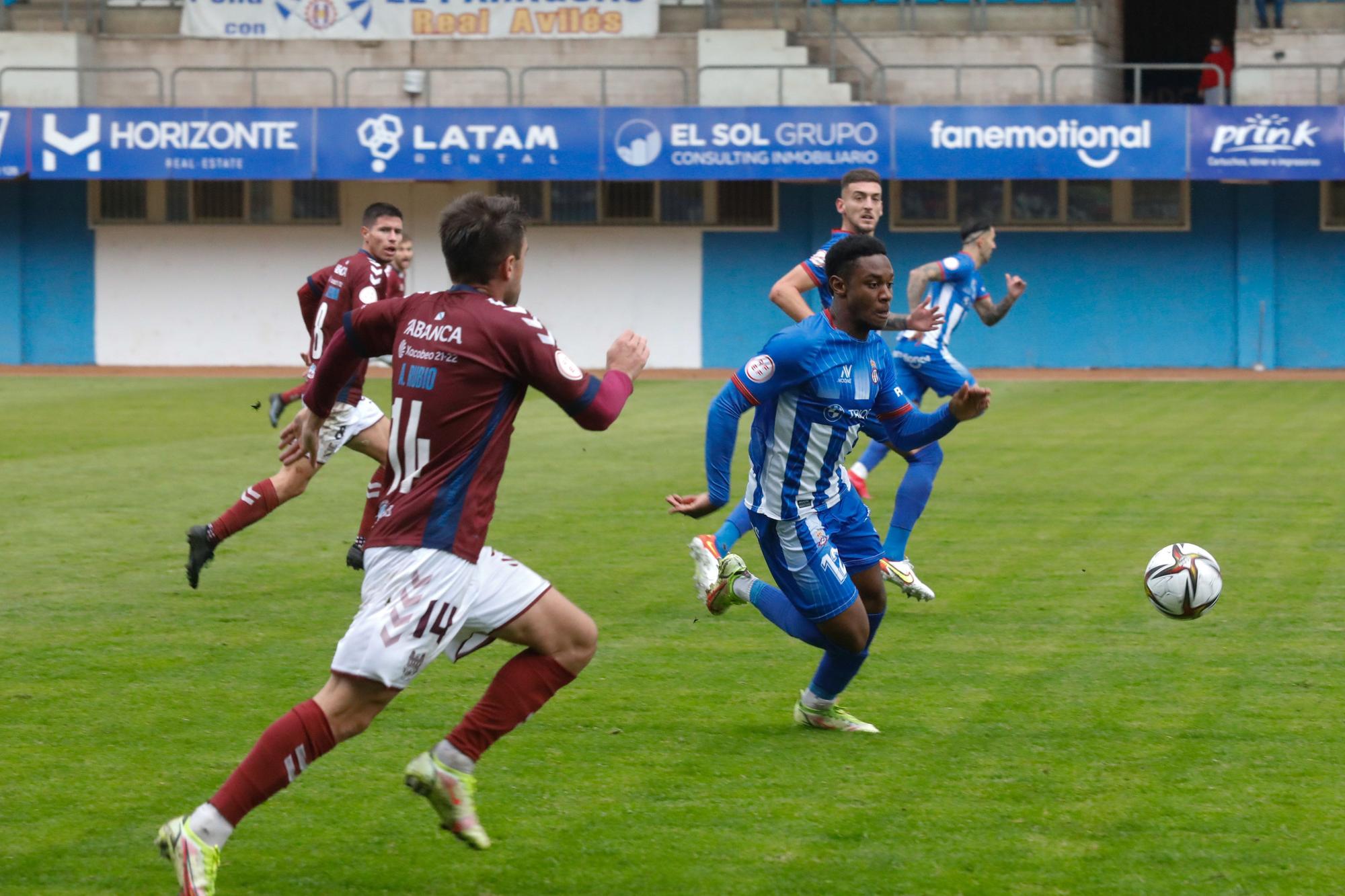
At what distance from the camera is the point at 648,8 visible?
32.1m

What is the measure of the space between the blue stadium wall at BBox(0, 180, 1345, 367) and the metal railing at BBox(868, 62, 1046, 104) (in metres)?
2.09

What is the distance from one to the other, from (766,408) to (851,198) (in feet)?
9.14

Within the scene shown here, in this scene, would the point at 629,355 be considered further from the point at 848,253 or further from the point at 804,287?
the point at 804,287

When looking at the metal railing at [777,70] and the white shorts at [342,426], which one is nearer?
the white shorts at [342,426]

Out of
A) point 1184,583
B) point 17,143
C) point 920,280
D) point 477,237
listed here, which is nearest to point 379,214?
point 920,280

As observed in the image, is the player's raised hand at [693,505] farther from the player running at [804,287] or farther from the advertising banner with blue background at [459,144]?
the advertising banner with blue background at [459,144]

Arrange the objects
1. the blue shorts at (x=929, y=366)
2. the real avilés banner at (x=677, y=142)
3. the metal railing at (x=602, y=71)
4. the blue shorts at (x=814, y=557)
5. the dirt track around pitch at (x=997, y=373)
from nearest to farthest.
A: 1. the blue shorts at (x=814, y=557)
2. the blue shorts at (x=929, y=366)
3. the real avilés banner at (x=677, y=142)
4. the dirt track around pitch at (x=997, y=373)
5. the metal railing at (x=602, y=71)

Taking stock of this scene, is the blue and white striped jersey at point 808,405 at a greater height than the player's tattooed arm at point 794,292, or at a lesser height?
lesser

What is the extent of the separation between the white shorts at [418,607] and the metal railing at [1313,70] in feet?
91.7

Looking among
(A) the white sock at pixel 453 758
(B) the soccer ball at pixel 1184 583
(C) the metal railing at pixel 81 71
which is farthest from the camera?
(C) the metal railing at pixel 81 71

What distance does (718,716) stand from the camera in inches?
260

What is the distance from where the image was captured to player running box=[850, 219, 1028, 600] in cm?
929

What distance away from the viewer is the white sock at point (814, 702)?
250 inches

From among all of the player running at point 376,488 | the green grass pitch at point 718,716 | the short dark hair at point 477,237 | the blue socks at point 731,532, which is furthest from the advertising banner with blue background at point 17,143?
the short dark hair at point 477,237
